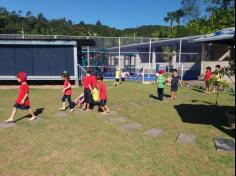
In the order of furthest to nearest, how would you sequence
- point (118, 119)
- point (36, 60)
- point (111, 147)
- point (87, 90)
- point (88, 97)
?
point (36, 60), point (87, 90), point (88, 97), point (118, 119), point (111, 147)

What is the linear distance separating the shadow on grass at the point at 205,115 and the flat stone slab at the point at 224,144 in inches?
23.0

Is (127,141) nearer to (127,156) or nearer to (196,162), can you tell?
(127,156)

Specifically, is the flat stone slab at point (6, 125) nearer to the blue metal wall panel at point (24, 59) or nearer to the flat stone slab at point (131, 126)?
the flat stone slab at point (131, 126)

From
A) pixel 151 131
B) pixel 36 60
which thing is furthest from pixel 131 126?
pixel 36 60

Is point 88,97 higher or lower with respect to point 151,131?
higher

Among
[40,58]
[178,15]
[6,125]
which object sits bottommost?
[6,125]

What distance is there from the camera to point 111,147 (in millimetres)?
5668

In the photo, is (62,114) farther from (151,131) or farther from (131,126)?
(151,131)

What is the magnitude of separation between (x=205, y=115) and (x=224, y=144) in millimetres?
3121

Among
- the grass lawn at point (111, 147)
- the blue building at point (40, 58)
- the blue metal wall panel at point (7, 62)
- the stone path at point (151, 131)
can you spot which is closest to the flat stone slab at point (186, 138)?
the stone path at point (151, 131)

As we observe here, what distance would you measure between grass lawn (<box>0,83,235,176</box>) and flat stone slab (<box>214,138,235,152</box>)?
0.48ft

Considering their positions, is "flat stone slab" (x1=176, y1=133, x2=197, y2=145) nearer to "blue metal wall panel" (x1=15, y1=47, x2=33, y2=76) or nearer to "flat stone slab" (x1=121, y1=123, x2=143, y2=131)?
"flat stone slab" (x1=121, y1=123, x2=143, y2=131)

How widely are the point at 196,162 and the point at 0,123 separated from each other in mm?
5635

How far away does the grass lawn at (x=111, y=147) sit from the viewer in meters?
4.59
